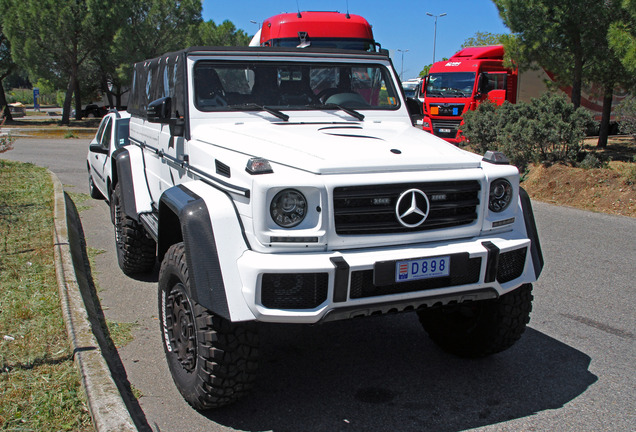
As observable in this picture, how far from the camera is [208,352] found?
318cm

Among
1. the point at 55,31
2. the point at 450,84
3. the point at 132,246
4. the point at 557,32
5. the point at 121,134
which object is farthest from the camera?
the point at 55,31

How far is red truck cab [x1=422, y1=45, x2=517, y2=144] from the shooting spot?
19203mm

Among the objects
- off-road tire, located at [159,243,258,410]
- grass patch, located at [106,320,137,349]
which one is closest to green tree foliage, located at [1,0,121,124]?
grass patch, located at [106,320,137,349]

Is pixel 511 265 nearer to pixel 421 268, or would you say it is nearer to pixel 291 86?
pixel 421 268

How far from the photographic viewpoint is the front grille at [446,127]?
1930 centimetres

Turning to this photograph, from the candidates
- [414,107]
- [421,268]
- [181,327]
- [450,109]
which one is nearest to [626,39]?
[414,107]

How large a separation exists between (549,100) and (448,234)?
950 centimetres

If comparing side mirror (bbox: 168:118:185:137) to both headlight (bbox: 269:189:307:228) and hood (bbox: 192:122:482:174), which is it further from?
headlight (bbox: 269:189:307:228)

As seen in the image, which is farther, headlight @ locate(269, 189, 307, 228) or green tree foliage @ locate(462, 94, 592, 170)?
green tree foliage @ locate(462, 94, 592, 170)

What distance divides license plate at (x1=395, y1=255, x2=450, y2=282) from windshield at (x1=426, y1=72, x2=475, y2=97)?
17.2 metres

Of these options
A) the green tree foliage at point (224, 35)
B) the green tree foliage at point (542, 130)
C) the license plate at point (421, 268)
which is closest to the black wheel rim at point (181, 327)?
the license plate at point (421, 268)

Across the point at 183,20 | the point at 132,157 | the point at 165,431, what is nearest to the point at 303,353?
the point at 165,431

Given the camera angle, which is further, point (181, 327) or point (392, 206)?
point (181, 327)

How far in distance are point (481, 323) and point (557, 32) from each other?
14.2 metres
